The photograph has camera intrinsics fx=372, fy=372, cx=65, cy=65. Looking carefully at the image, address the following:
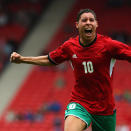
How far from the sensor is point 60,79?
1155 centimetres

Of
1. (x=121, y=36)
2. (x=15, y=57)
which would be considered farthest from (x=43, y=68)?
(x=15, y=57)

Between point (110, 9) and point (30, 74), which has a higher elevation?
point (110, 9)

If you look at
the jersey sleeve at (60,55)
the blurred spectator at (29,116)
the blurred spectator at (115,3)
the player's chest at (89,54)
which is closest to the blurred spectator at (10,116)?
the blurred spectator at (29,116)

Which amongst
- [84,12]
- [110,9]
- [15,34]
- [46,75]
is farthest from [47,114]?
[84,12]

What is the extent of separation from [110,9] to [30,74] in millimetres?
3867

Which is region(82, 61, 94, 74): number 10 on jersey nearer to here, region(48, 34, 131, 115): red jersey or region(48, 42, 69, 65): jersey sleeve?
region(48, 34, 131, 115): red jersey

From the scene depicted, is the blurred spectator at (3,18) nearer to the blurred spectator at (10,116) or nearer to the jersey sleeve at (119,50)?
the blurred spectator at (10,116)

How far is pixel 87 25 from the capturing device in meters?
4.21

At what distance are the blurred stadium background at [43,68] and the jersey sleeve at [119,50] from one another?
523 cm

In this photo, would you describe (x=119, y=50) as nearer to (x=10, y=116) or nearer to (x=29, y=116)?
(x=29, y=116)

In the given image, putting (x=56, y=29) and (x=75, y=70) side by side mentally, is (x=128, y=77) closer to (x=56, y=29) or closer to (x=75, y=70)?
(x=56, y=29)

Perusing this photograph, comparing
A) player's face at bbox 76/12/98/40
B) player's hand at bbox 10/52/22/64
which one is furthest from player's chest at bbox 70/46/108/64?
player's hand at bbox 10/52/22/64

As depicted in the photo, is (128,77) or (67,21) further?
(67,21)

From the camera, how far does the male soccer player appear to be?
4188 millimetres
